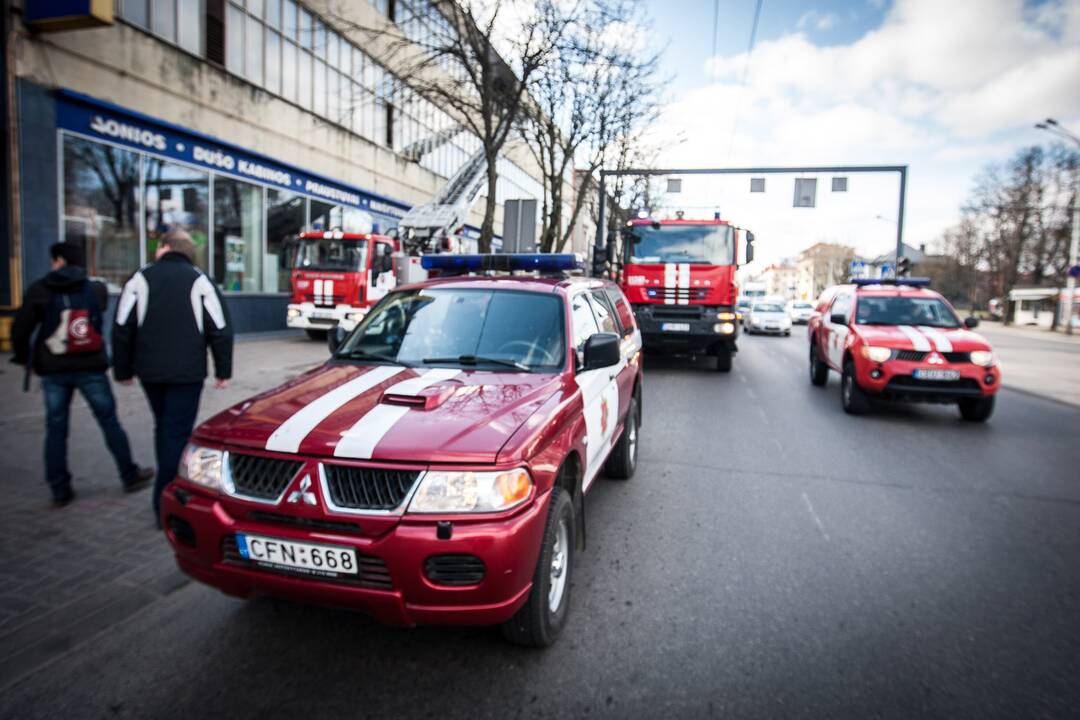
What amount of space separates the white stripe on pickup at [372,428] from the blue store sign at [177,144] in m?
13.0

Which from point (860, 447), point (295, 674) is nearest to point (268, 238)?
point (860, 447)

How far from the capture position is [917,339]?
27.5ft

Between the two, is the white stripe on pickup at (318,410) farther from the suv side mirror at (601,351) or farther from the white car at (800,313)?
the white car at (800,313)

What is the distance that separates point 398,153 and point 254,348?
1412 centimetres

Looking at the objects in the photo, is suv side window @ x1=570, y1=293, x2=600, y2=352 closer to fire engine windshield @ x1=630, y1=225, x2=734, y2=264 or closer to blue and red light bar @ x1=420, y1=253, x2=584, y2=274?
blue and red light bar @ x1=420, y1=253, x2=584, y2=274

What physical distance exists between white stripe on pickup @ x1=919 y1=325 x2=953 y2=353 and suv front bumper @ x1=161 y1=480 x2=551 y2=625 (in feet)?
24.7

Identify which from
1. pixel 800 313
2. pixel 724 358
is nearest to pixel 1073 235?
pixel 800 313

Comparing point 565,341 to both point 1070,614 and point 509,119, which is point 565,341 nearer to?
point 1070,614

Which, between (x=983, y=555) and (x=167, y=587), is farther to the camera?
(x=983, y=555)

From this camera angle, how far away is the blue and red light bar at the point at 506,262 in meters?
5.09

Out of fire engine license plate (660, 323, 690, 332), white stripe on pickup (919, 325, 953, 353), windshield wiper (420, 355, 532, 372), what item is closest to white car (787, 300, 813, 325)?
fire engine license plate (660, 323, 690, 332)

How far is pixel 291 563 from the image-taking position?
2510mm

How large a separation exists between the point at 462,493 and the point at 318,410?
0.87m

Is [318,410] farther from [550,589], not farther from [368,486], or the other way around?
[550,589]
